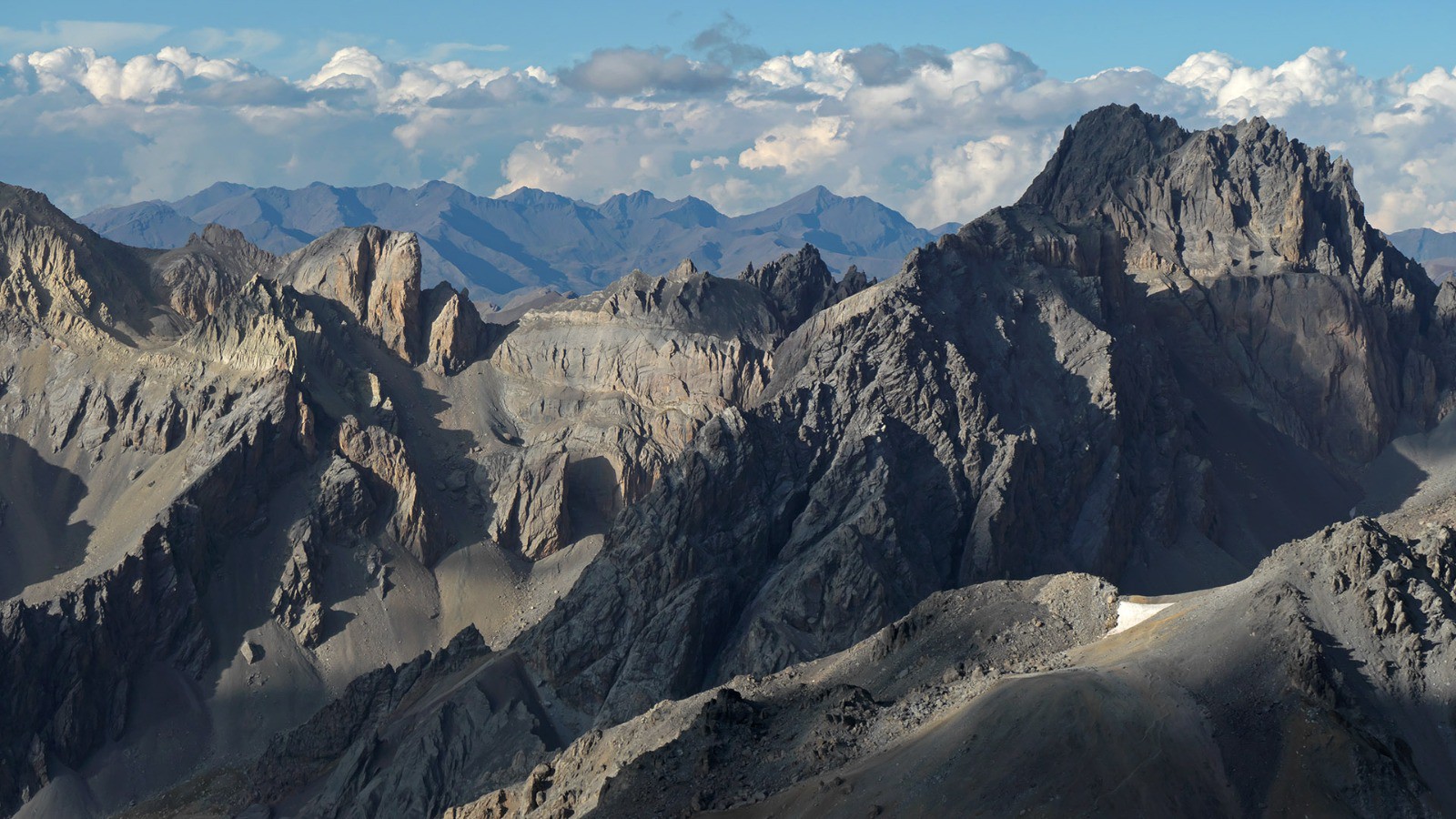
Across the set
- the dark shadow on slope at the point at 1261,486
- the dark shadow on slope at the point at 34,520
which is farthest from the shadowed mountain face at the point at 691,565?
the dark shadow on slope at the point at 1261,486

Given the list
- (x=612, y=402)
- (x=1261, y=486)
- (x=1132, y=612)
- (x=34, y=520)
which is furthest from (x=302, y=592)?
(x=1261, y=486)

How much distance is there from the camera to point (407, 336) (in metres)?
198

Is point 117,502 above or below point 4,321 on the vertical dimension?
below

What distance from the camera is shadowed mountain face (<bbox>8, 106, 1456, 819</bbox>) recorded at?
7694 cm

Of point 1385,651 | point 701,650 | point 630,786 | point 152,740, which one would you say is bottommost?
point 152,740

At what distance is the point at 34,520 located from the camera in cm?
16650

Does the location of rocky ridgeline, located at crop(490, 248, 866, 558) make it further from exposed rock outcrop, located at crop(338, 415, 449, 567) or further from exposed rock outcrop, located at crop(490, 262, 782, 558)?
exposed rock outcrop, located at crop(338, 415, 449, 567)

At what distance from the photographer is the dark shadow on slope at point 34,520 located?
160m

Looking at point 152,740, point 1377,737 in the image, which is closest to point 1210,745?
point 1377,737

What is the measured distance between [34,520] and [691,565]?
74.0 meters

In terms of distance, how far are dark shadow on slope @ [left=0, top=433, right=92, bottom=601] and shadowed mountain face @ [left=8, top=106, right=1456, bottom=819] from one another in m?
0.51

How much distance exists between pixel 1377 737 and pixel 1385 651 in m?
8.00

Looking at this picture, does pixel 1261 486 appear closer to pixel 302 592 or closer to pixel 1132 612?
pixel 1132 612

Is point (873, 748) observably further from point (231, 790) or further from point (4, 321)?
point (4, 321)
